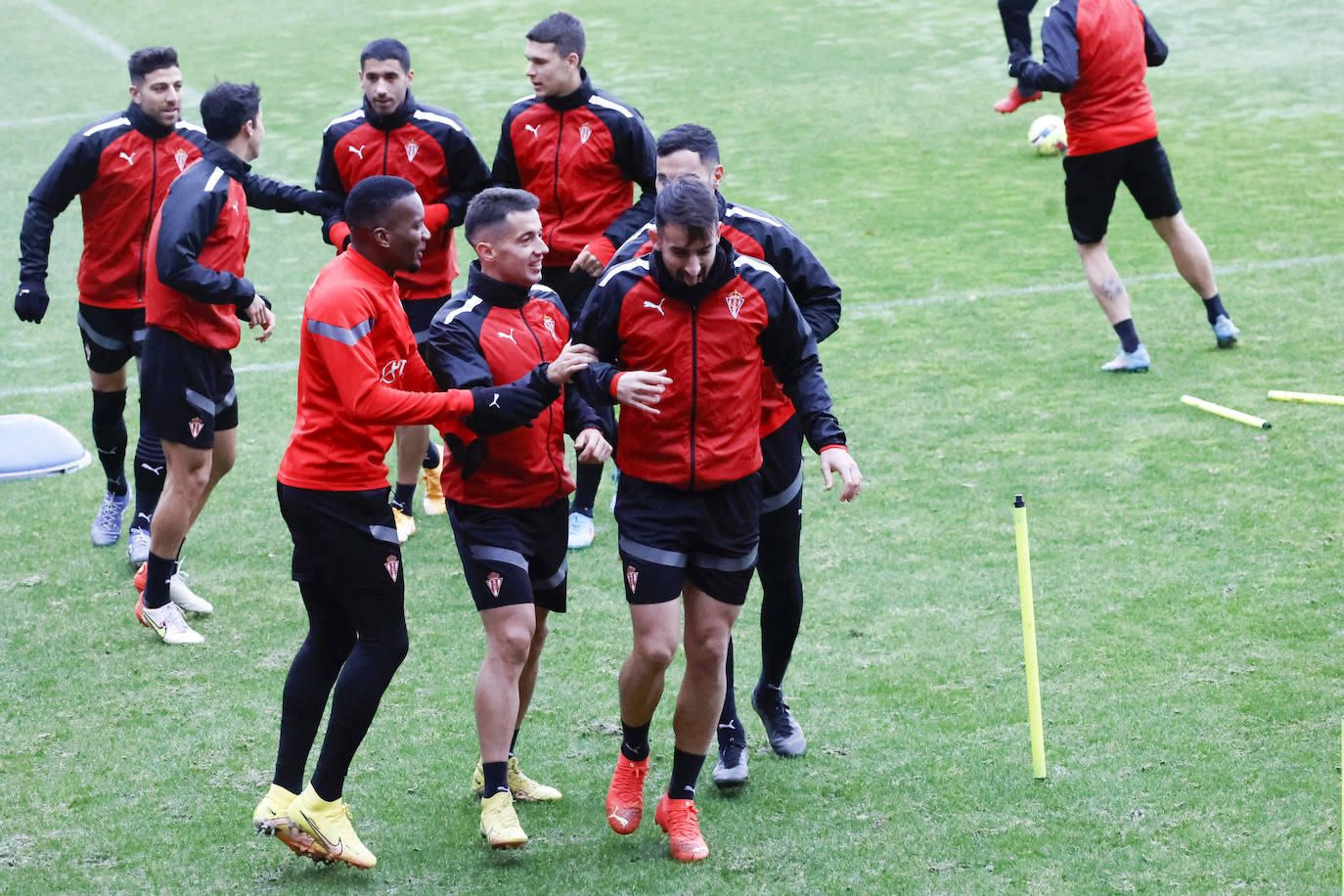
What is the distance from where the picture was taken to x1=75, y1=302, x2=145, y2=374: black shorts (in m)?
7.12

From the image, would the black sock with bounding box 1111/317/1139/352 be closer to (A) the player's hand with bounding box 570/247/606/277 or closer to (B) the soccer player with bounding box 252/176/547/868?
(A) the player's hand with bounding box 570/247/606/277

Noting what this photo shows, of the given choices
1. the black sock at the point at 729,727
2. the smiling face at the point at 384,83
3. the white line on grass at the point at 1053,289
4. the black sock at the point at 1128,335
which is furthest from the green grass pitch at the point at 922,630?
the smiling face at the point at 384,83

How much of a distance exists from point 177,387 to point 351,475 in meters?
2.04

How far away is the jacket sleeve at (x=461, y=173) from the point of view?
7.27 metres

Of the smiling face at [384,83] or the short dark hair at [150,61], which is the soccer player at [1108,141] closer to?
the smiling face at [384,83]

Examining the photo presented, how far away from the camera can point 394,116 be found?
7219mm

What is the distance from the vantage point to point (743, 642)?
20.2 feet

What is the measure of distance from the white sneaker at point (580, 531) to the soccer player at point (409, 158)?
851 mm

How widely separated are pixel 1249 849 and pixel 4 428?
6.79 m

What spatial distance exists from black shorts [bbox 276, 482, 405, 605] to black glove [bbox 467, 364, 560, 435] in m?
0.41

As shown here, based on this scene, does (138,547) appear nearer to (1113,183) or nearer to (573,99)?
(573,99)

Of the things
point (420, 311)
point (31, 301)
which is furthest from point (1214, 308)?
point (31, 301)

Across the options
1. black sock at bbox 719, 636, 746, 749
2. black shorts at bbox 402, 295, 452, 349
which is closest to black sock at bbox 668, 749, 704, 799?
black sock at bbox 719, 636, 746, 749

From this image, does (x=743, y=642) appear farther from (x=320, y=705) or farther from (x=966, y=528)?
(x=320, y=705)
